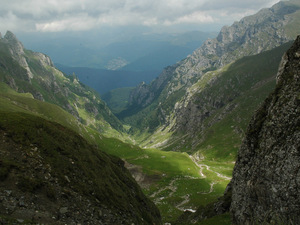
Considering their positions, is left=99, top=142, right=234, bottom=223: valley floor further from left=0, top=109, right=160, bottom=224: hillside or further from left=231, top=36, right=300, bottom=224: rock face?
left=231, top=36, right=300, bottom=224: rock face

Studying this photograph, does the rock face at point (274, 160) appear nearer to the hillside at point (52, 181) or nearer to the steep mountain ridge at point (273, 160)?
the steep mountain ridge at point (273, 160)

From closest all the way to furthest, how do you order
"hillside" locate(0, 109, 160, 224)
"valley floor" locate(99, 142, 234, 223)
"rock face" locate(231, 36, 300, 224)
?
"hillside" locate(0, 109, 160, 224), "rock face" locate(231, 36, 300, 224), "valley floor" locate(99, 142, 234, 223)

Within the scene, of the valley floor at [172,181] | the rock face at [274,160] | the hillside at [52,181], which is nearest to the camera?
the hillside at [52,181]

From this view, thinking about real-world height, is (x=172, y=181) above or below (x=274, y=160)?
below

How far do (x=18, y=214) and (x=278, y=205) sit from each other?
2319cm

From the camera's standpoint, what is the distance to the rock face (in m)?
22.0

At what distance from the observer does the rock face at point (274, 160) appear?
22.0 meters

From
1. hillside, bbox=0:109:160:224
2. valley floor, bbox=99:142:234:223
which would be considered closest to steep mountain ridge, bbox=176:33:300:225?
hillside, bbox=0:109:160:224

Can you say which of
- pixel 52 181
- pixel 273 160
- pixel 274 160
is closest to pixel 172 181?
pixel 273 160

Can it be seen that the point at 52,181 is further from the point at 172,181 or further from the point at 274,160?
the point at 172,181

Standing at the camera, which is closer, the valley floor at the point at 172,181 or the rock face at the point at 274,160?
the rock face at the point at 274,160

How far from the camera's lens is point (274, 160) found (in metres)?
24.7

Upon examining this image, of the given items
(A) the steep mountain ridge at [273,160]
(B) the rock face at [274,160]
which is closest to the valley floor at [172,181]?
(A) the steep mountain ridge at [273,160]

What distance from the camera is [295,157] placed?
2200 cm
